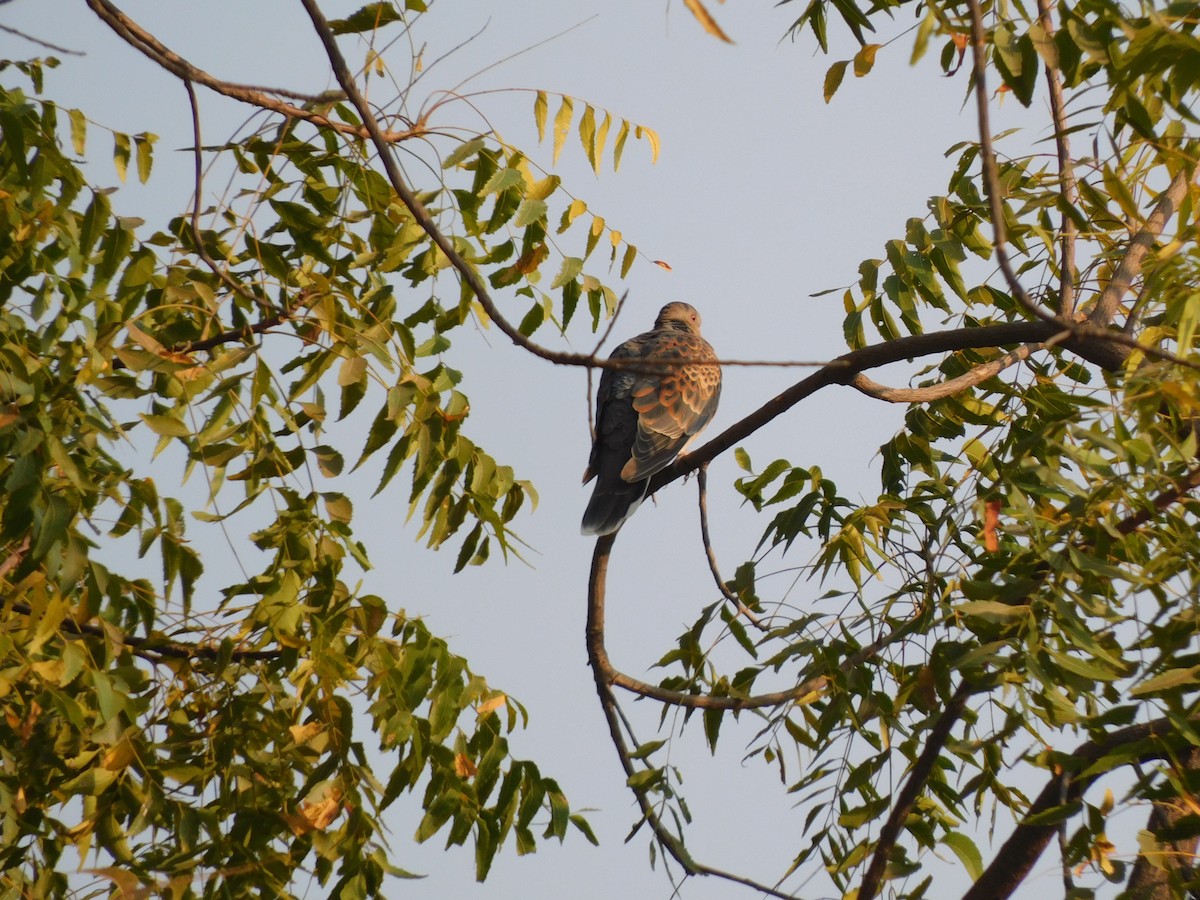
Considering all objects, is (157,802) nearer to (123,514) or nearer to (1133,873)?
(123,514)

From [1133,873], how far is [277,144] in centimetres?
230

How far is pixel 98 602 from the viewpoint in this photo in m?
2.29

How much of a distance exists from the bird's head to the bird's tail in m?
2.28

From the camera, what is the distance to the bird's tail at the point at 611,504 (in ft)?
16.2

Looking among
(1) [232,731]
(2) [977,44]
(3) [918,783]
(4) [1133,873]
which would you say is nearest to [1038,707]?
(3) [918,783]

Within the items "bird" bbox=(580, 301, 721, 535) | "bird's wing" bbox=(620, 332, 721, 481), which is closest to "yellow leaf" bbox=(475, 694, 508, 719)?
→ "bird" bbox=(580, 301, 721, 535)

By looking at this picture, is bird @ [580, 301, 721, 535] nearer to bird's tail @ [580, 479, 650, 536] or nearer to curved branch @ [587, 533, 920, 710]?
bird's tail @ [580, 479, 650, 536]

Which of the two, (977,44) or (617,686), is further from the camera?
(617,686)

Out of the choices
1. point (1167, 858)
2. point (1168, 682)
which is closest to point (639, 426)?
point (1167, 858)

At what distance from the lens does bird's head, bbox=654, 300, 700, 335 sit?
24.2 feet

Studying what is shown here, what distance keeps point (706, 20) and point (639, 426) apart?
4.28 m

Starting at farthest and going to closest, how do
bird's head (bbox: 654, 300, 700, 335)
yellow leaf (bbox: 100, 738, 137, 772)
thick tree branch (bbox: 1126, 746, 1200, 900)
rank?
bird's head (bbox: 654, 300, 700, 335) → yellow leaf (bbox: 100, 738, 137, 772) → thick tree branch (bbox: 1126, 746, 1200, 900)

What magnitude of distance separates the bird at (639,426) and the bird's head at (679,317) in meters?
1.02

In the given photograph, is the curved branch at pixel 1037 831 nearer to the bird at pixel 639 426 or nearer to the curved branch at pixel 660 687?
the curved branch at pixel 660 687
